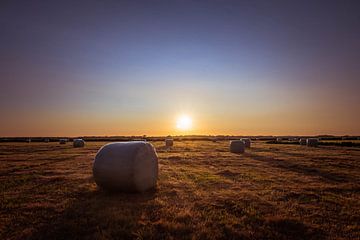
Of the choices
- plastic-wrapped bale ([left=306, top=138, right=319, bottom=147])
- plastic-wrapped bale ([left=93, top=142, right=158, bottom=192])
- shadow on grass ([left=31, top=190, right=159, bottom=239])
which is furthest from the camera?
plastic-wrapped bale ([left=306, top=138, right=319, bottom=147])

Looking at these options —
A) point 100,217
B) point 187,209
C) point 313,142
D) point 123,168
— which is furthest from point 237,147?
point 100,217

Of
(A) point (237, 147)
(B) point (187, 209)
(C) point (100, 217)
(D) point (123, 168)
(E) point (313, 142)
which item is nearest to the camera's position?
(C) point (100, 217)

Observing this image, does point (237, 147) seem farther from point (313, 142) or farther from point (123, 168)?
point (123, 168)

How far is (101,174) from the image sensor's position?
10336 millimetres

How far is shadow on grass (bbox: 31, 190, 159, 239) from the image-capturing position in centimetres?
639

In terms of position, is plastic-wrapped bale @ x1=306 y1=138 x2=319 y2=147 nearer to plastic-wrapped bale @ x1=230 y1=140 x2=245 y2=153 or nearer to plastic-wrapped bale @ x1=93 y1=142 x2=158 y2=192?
plastic-wrapped bale @ x1=230 y1=140 x2=245 y2=153

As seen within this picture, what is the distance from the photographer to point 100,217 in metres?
7.46

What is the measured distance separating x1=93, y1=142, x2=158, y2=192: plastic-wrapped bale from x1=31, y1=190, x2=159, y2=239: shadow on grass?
0.38m

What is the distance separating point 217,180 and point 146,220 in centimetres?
609

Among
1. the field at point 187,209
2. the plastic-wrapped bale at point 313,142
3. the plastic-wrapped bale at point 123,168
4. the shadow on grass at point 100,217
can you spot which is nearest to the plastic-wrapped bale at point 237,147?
the field at point 187,209

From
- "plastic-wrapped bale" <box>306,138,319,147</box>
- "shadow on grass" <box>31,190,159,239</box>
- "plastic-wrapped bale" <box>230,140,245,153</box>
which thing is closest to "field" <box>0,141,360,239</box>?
"shadow on grass" <box>31,190,159,239</box>

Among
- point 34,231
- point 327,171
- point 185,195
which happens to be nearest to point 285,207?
point 185,195

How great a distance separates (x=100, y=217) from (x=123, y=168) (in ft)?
9.07

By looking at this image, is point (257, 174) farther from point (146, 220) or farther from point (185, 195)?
point (146, 220)
